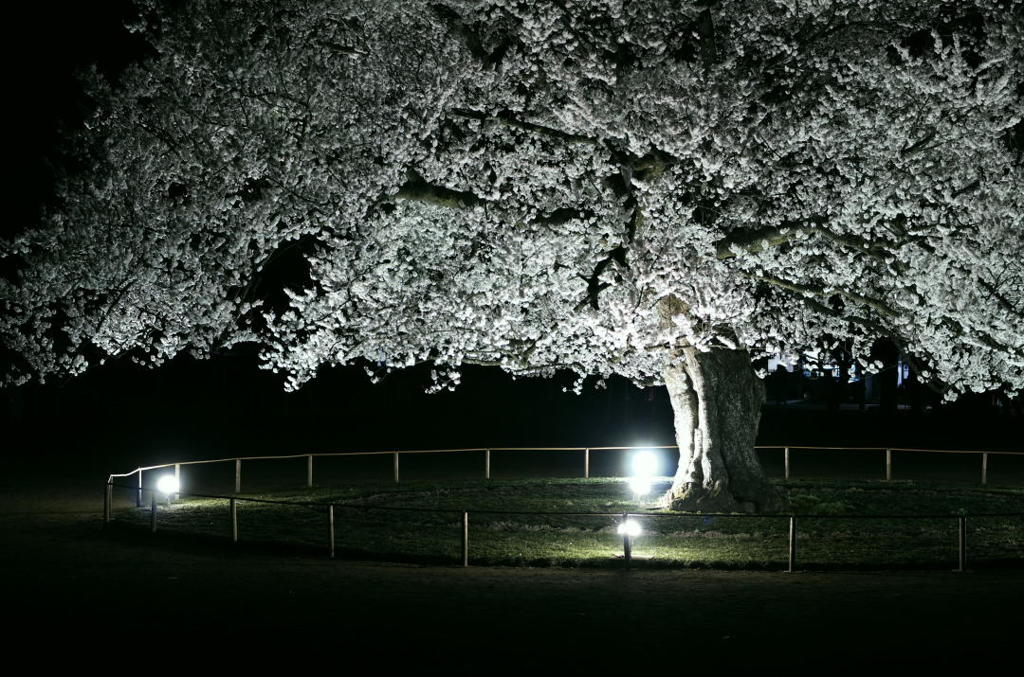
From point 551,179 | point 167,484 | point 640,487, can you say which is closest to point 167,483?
point 167,484

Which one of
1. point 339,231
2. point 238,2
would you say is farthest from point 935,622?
point 238,2

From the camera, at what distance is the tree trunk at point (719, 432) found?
919 inches

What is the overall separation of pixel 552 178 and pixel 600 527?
20.6 feet

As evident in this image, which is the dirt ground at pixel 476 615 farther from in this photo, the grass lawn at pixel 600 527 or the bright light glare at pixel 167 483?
the bright light glare at pixel 167 483

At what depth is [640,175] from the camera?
21.5 meters

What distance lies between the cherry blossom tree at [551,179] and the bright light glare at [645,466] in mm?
6635

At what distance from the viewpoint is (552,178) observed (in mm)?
20703

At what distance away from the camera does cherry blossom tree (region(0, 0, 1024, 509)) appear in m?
19.1

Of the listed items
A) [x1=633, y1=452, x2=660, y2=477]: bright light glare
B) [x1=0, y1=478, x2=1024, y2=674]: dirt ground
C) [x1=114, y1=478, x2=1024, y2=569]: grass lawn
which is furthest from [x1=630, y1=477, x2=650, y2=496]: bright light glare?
[x1=0, y1=478, x2=1024, y2=674]: dirt ground

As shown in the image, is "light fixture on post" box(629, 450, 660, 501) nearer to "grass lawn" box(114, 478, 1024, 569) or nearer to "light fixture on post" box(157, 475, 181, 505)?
"grass lawn" box(114, 478, 1024, 569)

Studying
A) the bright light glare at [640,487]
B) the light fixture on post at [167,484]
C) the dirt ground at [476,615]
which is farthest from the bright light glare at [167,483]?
the bright light glare at [640,487]

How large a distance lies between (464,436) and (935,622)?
3612cm

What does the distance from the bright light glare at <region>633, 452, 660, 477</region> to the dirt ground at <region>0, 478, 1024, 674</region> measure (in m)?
11.8

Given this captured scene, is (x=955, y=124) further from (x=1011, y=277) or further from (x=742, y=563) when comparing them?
(x=742, y=563)
